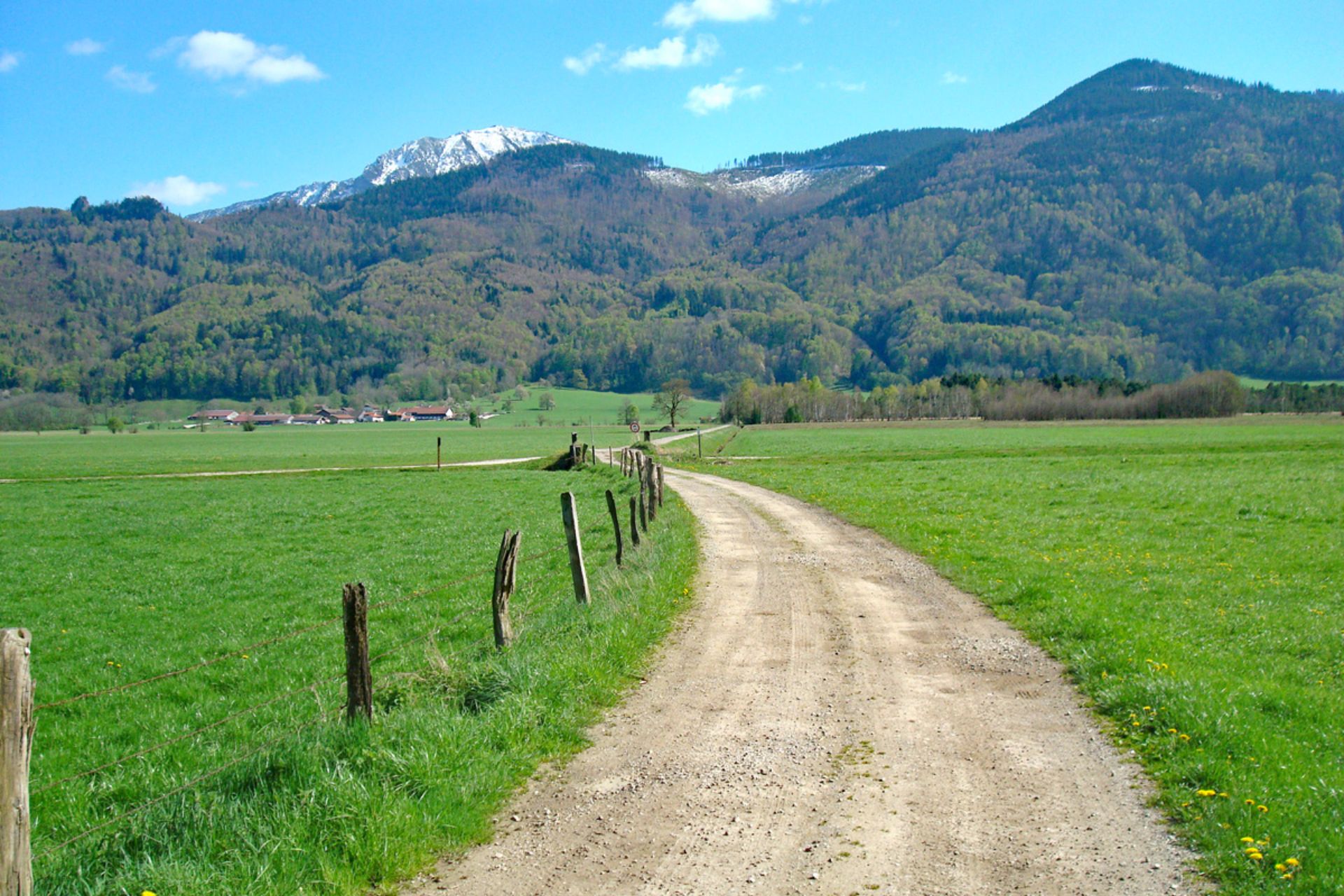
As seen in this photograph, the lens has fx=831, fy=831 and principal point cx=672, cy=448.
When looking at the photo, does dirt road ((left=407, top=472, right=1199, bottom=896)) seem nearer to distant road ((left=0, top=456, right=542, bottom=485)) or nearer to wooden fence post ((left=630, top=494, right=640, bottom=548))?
wooden fence post ((left=630, top=494, right=640, bottom=548))

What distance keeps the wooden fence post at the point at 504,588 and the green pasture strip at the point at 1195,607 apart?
662cm

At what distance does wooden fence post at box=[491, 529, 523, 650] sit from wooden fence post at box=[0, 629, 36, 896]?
5.47m

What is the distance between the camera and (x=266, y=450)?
95.8 metres

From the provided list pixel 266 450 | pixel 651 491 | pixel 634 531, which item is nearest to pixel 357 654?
pixel 634 531

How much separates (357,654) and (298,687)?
4221 mm

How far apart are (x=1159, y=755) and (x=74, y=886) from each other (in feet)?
26.8

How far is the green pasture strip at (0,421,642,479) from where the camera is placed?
209ft

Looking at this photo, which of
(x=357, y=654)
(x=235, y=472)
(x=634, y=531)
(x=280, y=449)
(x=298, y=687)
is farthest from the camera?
(x=280, y=449)

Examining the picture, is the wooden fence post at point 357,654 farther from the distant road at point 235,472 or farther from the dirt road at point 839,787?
the distant road at point 235,472

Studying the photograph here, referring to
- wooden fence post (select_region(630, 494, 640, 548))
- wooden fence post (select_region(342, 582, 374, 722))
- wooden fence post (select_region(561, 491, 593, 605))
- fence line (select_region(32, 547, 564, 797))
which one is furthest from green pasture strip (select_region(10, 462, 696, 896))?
wooden fence post (select_region(630, 494, 640, 548))

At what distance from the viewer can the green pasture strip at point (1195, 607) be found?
5.97 metres

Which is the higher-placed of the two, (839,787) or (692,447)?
(839,787)

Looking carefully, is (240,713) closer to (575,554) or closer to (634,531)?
(575,554)

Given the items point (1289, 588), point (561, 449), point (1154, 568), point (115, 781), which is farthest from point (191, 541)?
point (561, 449)
